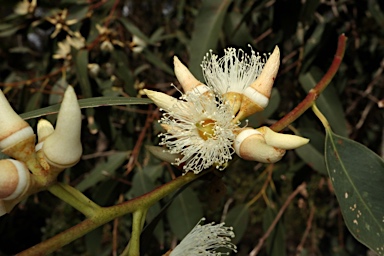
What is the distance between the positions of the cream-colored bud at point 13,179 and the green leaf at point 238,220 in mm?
893

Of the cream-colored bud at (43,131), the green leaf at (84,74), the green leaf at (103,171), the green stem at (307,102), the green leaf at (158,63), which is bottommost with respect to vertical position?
the green leaf at (103,171)

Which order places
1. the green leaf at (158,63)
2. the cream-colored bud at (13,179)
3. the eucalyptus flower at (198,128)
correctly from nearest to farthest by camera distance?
the cream-colored bud at (13,179) → the eucalyptus flower at (198,128) → the green leaf at (158,63)

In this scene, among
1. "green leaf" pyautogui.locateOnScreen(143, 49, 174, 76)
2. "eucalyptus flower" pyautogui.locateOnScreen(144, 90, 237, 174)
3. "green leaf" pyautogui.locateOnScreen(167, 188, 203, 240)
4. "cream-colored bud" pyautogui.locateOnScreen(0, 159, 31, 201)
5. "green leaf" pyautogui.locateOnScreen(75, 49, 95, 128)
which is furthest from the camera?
"green leaf" pyautogui.locateOnScreen(143, 49, 174, 76)

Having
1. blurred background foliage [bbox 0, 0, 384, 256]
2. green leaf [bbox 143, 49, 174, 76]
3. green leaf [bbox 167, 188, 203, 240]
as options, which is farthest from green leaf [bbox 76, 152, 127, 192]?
green leaf [bbox 143, 49, 174, 76]

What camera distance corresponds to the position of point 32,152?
1.88ft

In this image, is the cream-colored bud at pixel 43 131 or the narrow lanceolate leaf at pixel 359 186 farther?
the narrow lanceolate leaf at pixel 359 186

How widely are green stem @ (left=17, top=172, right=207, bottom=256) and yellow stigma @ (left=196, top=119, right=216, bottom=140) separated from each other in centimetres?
6

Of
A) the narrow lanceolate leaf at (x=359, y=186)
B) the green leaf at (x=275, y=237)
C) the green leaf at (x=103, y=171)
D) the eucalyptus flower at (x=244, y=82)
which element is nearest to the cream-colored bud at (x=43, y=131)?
the eucalyptus flower at (x=244, y=82)

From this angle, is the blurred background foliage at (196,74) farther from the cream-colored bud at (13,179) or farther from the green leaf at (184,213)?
the cream-colored bud at (13,179)

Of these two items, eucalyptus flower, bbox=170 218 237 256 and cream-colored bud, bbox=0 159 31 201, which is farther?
eucalyptus flower, bbox=170 218 237 256

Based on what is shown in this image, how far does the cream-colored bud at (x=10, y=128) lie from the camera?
559 mm

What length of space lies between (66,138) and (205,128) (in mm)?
237

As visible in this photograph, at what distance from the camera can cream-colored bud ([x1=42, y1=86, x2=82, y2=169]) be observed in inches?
20.7

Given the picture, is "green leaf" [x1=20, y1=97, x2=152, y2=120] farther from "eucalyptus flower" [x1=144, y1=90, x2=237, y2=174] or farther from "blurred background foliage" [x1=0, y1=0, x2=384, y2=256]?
"blurred background foliage" [x1=0, y1=0, x2=384, y2=256]
